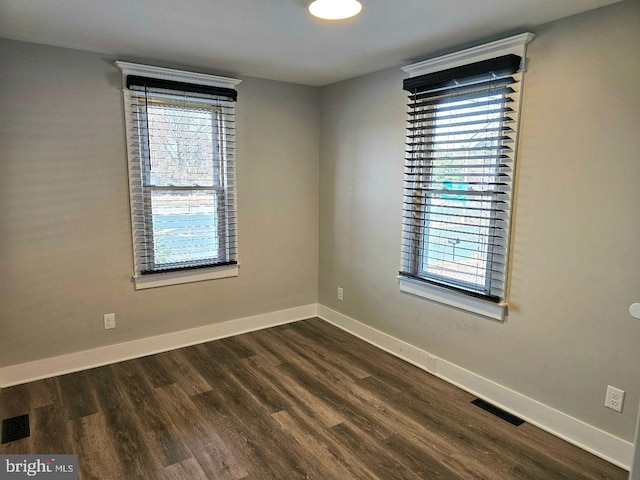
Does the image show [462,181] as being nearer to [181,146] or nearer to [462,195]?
[462,195]

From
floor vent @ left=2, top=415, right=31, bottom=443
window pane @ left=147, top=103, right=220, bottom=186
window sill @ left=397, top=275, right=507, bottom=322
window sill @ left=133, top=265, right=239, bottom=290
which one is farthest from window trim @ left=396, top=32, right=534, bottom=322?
floor vent @ left=2, top=415, right=31, bottom=443

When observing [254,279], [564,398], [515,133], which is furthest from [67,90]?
[564,398]

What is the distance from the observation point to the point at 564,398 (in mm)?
2307

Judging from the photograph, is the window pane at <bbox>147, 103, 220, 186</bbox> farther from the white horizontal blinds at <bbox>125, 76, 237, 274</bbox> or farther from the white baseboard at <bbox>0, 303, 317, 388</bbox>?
the white baseboard at <bbox>0, 303, 317, 388</bbox>

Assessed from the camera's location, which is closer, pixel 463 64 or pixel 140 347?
pixel 463 64

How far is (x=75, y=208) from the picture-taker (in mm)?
2891

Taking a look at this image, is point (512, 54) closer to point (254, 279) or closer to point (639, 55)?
point (639, 55)

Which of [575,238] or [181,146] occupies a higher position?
[181,146]

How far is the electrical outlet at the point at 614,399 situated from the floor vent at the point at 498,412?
503 mm

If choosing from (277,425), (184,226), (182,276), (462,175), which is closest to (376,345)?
(277,425)

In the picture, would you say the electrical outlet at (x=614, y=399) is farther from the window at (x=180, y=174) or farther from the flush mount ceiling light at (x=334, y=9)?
the window at (x=180, y=174)

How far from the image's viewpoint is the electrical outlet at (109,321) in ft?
10.2

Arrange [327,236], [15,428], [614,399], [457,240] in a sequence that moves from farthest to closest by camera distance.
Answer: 1. [327,236]
2. [457,240]
3. [15,428]
4. [614,399]

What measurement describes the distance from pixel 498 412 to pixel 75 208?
3.17 metres
